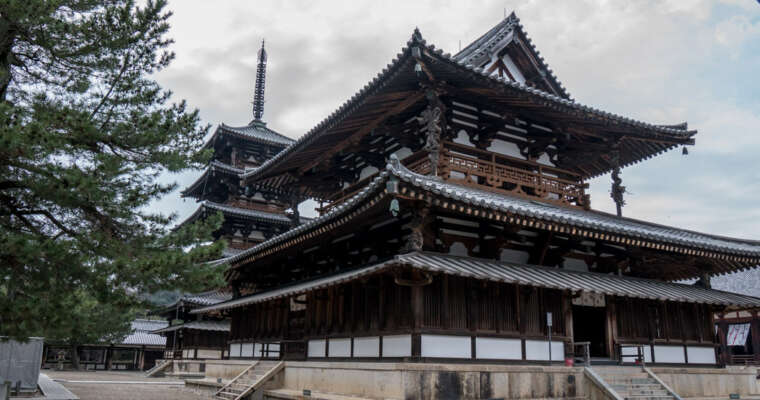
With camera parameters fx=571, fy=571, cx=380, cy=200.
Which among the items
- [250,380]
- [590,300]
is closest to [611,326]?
[590,300]

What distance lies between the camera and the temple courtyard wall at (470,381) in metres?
12.0

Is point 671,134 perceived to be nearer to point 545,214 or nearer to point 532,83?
point 532,83

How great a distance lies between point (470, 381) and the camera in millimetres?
12398

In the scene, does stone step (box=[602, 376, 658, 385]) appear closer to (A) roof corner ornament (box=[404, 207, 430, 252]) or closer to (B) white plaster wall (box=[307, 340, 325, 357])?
(A) roof corner ornament (box=[404, 207, 430, 252])

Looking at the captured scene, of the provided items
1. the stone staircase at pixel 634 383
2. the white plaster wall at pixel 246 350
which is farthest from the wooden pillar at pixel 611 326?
the white plaster wall at pixel 246 350

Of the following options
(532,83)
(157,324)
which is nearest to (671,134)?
(532,83)

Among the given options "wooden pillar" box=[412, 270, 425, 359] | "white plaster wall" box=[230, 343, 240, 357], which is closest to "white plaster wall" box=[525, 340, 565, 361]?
"wooden pillar" box=[412, 270, 425, 359]

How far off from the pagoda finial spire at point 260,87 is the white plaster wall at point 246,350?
27082 mm

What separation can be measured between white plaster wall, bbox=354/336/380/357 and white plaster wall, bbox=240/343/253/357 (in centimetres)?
810

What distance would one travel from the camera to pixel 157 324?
61.2 meters

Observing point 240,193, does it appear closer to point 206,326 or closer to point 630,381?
point 206,326

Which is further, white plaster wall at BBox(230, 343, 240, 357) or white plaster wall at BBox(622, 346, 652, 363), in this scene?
white plaster wall at BBox(230, 343, 240, 357)

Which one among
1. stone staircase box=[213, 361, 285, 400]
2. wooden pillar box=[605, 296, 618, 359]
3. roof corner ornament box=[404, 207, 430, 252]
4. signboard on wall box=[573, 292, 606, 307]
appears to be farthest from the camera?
stone staircase box=[213, 361, 285, 400]

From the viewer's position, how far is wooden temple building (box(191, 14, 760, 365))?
13.5 metres
